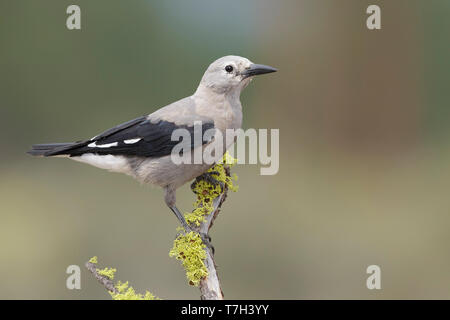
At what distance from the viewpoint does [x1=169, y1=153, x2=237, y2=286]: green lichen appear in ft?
9.44

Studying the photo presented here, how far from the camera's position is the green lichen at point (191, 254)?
284 centimetres

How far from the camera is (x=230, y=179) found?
11.6ft

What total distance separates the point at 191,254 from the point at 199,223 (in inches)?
12.5

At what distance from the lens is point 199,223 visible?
3.23 meters

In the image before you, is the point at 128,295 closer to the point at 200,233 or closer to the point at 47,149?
the point at 200,233

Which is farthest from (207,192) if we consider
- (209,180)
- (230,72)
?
(230,72)

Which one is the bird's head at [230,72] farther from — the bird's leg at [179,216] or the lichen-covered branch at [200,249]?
the bird's leg at [179,216]

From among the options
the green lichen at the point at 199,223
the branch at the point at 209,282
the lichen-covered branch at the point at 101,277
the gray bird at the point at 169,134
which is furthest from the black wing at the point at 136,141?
the lichen-covered branch at the point at 101,277

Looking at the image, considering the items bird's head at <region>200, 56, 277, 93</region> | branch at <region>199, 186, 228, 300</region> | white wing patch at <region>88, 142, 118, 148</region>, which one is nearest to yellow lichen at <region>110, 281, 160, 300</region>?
branch at <region>199, 186, 228, 300</region>

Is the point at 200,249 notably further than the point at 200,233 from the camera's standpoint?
No

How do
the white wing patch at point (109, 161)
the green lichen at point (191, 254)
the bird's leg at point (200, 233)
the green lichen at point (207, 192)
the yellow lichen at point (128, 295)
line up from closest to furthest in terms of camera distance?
the yellow lichen at point (128, 295), the green lichen at point (191, 254), the bird's leg at point (200, 233), the green lichen at point (207, 192), the white wing patch at point (109, 161)

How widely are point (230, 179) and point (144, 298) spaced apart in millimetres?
1282

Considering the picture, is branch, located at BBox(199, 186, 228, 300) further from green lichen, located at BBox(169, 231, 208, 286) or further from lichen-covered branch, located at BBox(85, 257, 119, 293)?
lichen-covered branch, located at BBox(85, 257, 119, 293)

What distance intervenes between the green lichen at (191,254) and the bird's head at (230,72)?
3.49ft
